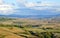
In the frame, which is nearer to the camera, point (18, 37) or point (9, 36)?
point (18, 37)

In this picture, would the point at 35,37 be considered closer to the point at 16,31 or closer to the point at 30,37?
the point at 30,37

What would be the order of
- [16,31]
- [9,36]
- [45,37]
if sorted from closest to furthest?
1. [45,37]
2. [9,36]
3. [16,31]

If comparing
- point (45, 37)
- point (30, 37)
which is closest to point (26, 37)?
point (30, 37)

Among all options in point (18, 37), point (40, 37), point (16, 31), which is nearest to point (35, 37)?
point (40, 37)

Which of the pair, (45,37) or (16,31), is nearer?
(45,37)

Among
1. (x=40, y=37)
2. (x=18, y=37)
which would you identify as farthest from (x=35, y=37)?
(x=18, y=37)


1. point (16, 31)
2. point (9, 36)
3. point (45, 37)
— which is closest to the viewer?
point (45, 37)

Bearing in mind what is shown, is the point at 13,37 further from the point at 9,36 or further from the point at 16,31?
the point at 16,31
